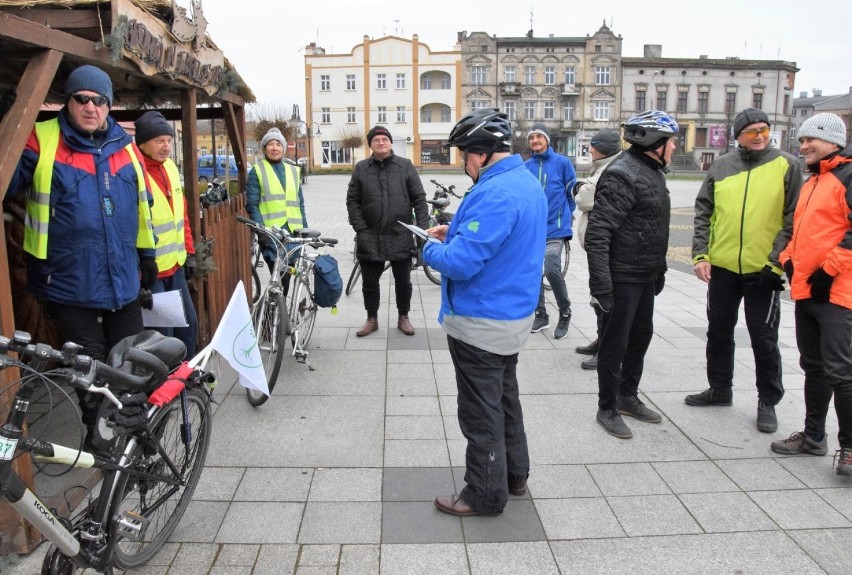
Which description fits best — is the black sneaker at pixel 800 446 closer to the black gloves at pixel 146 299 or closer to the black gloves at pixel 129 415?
the black gloves at pixel 129 415

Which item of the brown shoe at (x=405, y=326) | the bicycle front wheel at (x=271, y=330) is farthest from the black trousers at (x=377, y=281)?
the bicycle front wheel at (x=271, y=330)

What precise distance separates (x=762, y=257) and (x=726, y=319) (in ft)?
1.64

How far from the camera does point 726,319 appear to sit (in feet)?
14.6

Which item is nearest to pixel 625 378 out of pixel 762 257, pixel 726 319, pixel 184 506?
pixel 726 319

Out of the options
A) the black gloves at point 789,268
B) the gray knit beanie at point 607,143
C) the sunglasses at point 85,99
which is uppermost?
the sunglasses at point 85,99

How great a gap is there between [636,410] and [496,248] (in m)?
2.09

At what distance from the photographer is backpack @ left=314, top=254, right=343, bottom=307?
5.38 metres

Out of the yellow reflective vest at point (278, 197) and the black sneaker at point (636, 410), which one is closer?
the black sneaker at point (636, 410)

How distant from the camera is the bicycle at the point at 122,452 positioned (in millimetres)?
2074

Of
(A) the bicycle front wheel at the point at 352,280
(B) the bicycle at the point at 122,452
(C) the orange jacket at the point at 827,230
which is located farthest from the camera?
(A) the bicycle front wheel at the point at 352,280

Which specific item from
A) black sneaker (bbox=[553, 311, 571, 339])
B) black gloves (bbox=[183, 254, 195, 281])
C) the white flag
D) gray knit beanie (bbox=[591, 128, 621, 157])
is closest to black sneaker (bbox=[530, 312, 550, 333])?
black sneaker (bbox=[553, 311, 571, 339])

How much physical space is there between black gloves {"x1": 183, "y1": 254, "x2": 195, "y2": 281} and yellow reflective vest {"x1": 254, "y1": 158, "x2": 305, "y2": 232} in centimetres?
147

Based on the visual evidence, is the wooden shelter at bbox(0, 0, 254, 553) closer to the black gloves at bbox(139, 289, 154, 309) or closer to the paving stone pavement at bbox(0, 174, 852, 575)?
the black gloves at bbox(139, 289, 154, 309)

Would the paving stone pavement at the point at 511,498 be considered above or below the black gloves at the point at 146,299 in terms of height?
below
